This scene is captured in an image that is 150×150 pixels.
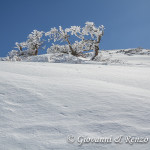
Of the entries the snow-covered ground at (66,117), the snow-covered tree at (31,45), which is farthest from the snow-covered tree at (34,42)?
the snow-covered ground at (66,117)

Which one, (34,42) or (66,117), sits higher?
(34,42)

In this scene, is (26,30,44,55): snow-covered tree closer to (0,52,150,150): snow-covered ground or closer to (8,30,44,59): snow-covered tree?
(8,30,44,59): snow-covered tree

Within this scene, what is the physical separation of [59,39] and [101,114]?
1311cm

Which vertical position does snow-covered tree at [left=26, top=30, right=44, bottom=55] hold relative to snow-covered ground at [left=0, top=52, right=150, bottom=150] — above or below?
above

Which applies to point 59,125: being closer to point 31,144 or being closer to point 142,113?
point 31,144

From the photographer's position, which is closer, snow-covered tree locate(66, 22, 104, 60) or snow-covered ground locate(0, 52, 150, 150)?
snow-covered ground locate(0, 52, 150, 150)

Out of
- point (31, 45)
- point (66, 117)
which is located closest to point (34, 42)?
point (31, 45)

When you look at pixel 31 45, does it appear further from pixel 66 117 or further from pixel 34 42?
pixel 66 117

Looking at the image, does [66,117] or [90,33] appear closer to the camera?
[66,117]

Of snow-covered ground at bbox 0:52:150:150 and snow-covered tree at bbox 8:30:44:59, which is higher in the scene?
snow-covered tree at bbox 8:30:44:59

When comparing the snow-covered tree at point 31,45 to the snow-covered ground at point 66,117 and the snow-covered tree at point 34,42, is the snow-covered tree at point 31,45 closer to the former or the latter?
the snow-covered tree at point 34,42

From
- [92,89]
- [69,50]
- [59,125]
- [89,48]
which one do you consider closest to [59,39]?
[69,50]

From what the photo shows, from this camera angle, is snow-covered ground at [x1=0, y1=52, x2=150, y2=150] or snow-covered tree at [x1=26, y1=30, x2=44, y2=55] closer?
snow-covered ground at [x1=0, y1=52, x2=150, y2=150]

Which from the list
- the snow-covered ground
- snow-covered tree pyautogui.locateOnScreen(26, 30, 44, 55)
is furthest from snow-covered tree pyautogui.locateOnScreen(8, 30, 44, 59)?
the snow-covered ground
